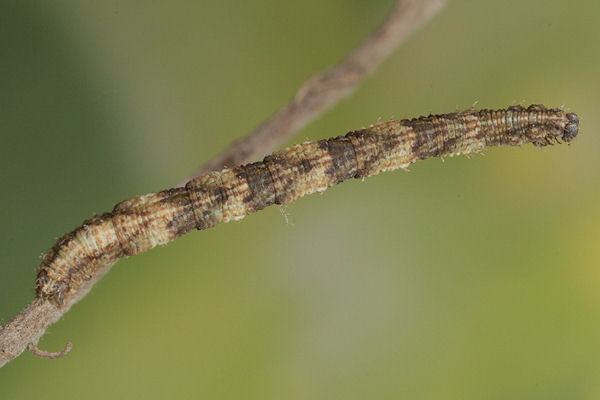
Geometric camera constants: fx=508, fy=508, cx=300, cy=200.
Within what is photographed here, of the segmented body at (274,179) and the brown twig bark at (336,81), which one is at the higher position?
the brown twig bark at (336,81)

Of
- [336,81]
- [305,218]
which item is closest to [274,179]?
[336,81]

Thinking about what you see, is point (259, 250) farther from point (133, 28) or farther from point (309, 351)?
point (133, 28)

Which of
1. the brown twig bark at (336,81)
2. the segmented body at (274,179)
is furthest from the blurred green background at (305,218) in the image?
the brown twig bark at (336,81)

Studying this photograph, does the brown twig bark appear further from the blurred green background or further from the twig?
the blurred green background

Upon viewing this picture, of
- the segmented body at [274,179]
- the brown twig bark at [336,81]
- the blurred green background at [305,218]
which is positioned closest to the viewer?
the segmented body at [274,179]

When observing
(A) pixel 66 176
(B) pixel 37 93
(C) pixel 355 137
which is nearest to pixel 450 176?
(C) pixel 355 137

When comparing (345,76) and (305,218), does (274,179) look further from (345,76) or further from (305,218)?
(305,218)

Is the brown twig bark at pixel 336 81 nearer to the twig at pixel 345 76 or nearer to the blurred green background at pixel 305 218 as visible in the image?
the twig at pixel 345 76
